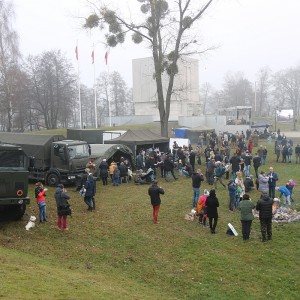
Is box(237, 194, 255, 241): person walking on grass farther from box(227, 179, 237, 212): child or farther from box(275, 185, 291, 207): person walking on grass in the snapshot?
box(275, 185, 291, 207): person walking on grass

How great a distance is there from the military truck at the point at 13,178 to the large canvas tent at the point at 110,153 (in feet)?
30.2

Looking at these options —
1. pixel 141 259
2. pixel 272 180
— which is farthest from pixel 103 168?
pixel 141 259

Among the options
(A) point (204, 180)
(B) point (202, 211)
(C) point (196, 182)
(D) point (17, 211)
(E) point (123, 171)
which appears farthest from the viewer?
(A) point (204, 180)

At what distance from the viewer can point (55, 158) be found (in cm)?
1939

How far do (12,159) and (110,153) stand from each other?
1043cm

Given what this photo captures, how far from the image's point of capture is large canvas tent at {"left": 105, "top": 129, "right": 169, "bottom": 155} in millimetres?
24984

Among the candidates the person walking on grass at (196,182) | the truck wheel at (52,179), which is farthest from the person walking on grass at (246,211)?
the truck wheel at (52,179)

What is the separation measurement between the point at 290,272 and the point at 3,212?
29.3ft

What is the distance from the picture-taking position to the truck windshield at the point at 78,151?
19297 millimetres

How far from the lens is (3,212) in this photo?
43.0ft

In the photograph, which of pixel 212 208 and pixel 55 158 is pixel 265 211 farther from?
pixel 55 158

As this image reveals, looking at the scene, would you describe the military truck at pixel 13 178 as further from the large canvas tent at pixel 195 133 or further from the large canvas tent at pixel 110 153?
the large canvas tent at pixel 195 133

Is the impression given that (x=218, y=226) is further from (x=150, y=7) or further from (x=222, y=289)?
(x=150, y=7)

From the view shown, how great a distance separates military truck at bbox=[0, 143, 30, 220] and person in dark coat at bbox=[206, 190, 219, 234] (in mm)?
5572
